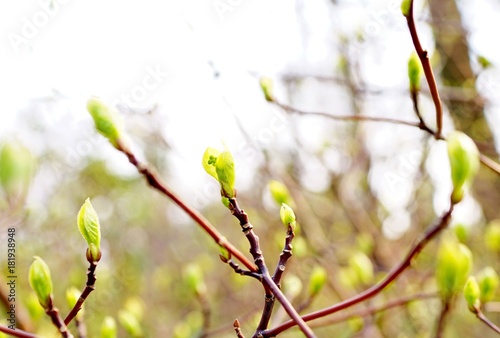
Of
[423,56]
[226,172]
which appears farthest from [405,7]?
[226,172]

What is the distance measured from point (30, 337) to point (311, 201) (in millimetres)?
3057

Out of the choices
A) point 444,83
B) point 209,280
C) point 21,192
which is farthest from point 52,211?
point 21,192

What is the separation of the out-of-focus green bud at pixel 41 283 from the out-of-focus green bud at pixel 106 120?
21 cm

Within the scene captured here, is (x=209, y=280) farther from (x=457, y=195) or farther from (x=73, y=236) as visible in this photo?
(x=457, y=195)

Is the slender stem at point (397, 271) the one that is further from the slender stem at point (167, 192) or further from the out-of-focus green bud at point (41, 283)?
the out-of-focus green bud at point (41, 283)

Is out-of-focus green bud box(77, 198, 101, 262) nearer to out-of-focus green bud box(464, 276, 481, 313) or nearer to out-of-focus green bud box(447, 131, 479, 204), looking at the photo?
out-of-focus green bud box(447, 131, 479, 204)

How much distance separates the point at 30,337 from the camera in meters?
0.63

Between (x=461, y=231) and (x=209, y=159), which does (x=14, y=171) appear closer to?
(x=209, y=159)

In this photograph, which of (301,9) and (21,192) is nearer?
(21,192)

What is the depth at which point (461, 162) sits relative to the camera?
62 centimetres

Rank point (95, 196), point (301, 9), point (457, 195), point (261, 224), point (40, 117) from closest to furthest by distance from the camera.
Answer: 1. point (457, 195)
2. point (301, 9)
3. point (261, 224)
4. point (40, 117)
5. point (95, 196)

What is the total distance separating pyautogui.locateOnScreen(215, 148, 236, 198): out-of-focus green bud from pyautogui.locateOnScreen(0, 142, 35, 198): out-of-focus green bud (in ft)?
0.86

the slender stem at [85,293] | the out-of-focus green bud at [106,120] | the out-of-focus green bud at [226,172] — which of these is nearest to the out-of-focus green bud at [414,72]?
the out-of-focus green bud at [226,172]

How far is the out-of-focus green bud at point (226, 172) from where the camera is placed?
678mm
